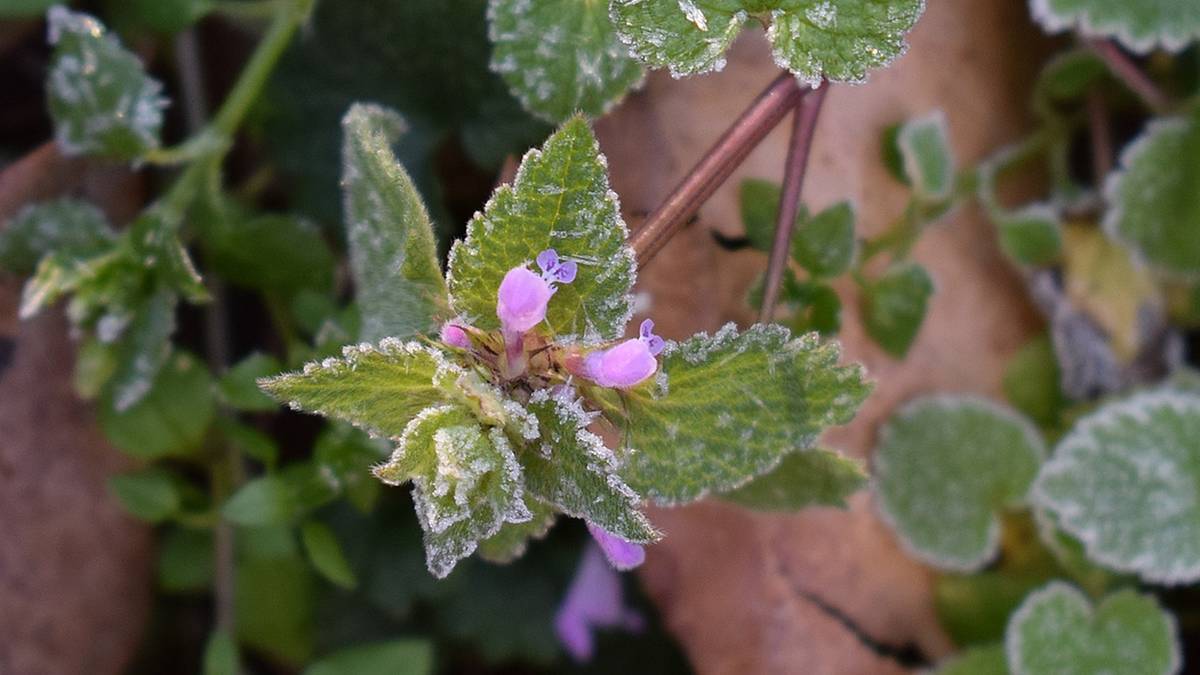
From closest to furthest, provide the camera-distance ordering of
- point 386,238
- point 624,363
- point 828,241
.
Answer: point 624,363 → point 386,238 → point 828,241

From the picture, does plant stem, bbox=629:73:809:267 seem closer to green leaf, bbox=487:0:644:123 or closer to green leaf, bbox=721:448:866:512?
green leaf, bbox=487:0:644:123

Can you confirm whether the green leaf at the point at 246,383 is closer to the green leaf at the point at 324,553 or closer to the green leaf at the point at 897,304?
the green leaf at the point at 324,553

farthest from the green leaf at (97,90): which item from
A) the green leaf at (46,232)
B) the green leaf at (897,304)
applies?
the green leaf at (897,304)

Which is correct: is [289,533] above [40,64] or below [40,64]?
below

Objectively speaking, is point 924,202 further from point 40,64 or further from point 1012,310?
point 40,64

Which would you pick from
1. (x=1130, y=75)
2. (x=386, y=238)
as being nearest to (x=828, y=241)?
(x=386, y=238)

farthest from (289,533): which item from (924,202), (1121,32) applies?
(1121,32)

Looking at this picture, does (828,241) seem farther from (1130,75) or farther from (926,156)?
(1130,75)
